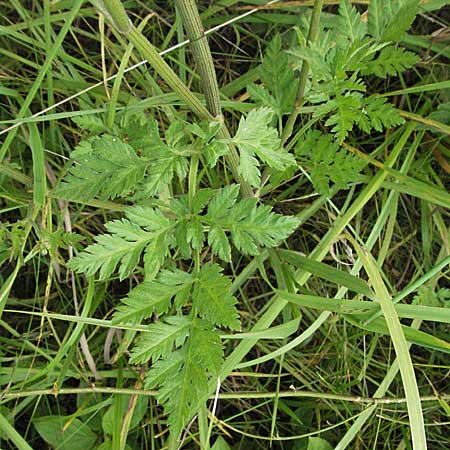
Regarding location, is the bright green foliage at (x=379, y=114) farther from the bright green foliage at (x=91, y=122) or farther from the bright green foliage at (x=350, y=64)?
the bright green foliage at (x=91, y=122)

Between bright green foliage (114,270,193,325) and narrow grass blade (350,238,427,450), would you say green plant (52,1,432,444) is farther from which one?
narrow grass blade (350,238,427,450)

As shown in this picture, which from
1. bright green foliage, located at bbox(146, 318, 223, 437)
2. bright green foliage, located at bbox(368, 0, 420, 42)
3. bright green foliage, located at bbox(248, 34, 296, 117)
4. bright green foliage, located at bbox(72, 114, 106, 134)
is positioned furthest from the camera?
bright green foliage, located at bbox(72, 114, 106, 134)

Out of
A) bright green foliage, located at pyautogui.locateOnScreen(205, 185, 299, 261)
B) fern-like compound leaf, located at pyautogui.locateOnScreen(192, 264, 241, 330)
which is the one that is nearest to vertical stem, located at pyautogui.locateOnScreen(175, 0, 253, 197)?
bright green foliage, located at pyautogui.locateOnScreen(205, 185, 299, 261)

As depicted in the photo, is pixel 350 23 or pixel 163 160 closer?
pixel 163 160

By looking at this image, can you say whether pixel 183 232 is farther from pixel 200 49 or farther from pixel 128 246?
pixel 200 49

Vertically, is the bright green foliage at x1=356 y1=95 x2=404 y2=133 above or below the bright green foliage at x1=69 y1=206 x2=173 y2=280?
above

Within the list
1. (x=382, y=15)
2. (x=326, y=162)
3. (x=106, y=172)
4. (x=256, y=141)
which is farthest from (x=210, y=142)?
(x=382, y=15)
